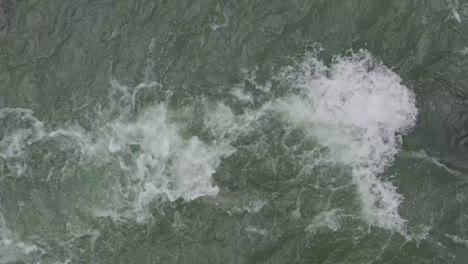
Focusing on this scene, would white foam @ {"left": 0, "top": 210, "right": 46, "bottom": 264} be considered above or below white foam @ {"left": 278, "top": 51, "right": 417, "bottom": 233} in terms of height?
below

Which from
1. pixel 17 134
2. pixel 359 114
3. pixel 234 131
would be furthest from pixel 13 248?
pixel 359 114

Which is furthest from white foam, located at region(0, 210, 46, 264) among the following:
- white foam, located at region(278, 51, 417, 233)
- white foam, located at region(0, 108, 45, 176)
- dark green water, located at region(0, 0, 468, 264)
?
white foam, located at region(278, 51, 417, 233)

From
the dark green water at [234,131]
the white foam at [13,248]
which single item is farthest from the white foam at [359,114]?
the white foam at [13,248]

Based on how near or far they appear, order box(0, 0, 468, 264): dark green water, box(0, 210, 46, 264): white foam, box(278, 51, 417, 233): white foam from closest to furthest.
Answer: box(0, 0, 468, 264): dark green water < box(0, 210, 46, 264): white foam < box(278, 51, 417, 233): white foam

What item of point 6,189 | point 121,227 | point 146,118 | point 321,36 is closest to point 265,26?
point 321,36

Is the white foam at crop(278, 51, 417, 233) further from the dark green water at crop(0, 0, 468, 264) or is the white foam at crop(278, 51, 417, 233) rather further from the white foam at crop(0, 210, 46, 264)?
the white foam at crop(0, 210, 46, 264)

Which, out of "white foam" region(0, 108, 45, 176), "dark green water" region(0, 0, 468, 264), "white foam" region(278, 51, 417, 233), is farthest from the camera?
"white foam" region(0, 108, 45, 176)

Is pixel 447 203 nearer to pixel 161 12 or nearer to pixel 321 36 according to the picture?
pixel 321 36

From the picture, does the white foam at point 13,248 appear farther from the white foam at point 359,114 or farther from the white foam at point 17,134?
the white foam at point 359,114
